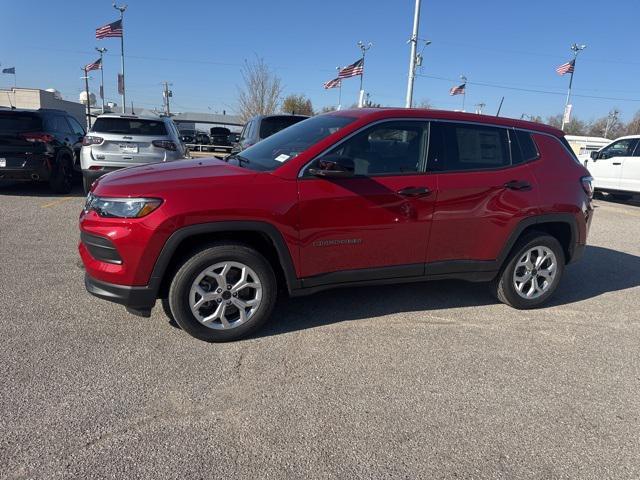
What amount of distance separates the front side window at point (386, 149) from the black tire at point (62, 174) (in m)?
7.89

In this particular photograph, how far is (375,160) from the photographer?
12.6 feet

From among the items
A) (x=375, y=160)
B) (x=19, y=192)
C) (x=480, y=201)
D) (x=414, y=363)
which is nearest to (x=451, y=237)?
(x=480, y=201)

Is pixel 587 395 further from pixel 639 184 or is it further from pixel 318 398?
pixel 639 184

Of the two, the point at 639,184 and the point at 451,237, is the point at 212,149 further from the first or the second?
the point at 451,237

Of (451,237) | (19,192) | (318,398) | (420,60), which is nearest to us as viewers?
(318,398)

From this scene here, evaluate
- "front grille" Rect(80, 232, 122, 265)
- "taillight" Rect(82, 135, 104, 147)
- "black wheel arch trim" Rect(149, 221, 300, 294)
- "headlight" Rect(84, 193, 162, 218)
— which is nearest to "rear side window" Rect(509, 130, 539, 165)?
"black wheel arch trim" Rect(149, 221, 300, 294)

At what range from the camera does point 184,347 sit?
11.4ft

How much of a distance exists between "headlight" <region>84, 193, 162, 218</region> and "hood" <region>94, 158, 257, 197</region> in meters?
0.04

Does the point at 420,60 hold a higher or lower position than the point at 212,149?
higher

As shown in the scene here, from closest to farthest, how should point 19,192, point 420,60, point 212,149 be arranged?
point 19,192
point 420,60
point 212,149

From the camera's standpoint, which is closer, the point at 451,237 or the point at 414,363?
the point at 414,363

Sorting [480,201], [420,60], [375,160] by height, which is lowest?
[480,201]

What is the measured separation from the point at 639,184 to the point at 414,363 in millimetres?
12118

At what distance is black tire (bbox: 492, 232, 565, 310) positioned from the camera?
447 cm
